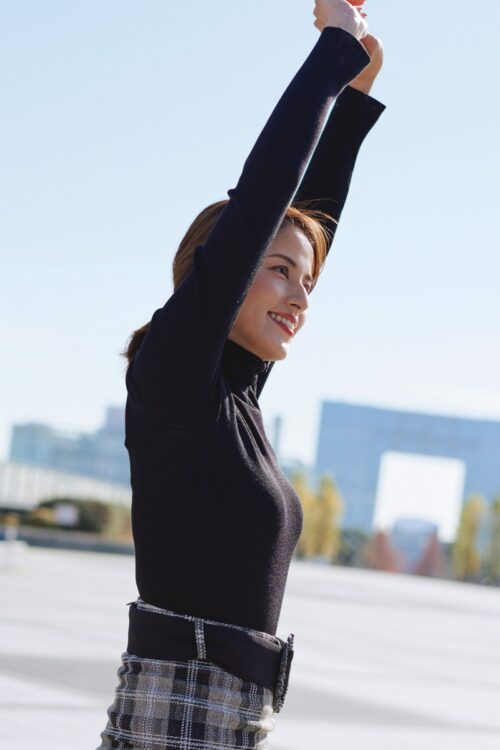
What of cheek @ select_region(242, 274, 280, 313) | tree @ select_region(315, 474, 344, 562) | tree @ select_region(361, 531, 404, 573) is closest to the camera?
cheek @ select_region(242, 274, 280, 313)

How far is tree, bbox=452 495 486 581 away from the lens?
51.5m

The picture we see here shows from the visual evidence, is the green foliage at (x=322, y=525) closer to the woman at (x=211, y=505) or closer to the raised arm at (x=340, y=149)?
the raised arm at (x=340, y=149)

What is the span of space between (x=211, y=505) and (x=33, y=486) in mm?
41435

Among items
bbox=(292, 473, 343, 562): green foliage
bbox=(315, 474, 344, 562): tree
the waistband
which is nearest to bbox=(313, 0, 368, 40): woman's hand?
the waistband

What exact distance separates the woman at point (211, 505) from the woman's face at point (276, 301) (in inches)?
4.6

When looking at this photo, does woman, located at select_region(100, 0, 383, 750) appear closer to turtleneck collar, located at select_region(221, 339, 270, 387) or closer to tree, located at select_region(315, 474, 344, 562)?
turtleneck collar, located at select_region(221, 339, 270, 387)

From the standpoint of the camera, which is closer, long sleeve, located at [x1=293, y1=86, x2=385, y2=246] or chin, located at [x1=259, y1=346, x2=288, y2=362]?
chin, located at [x1=259, y1=346, x2=288, y2=362]

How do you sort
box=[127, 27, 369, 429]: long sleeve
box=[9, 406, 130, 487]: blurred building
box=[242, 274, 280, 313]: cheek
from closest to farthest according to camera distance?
box=[127, 27, 369, 429]: long sleeve, box=[242, 274, 280, 313]: cheek, box=[9, 406, 130, 487]: blurred building

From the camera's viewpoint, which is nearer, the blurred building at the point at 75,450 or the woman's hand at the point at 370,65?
the woman's hand at the point at 370,65

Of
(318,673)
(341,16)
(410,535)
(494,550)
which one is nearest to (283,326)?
(341,16)

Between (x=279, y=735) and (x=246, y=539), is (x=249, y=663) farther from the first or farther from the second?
(x=279, y=735)

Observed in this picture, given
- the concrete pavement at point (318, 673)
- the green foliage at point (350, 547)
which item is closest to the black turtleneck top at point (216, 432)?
the concrete pavement at point (318, 673)

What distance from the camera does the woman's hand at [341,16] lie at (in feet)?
6.25

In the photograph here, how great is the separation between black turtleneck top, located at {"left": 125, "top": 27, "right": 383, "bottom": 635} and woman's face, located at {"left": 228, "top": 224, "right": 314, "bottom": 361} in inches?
5.0
